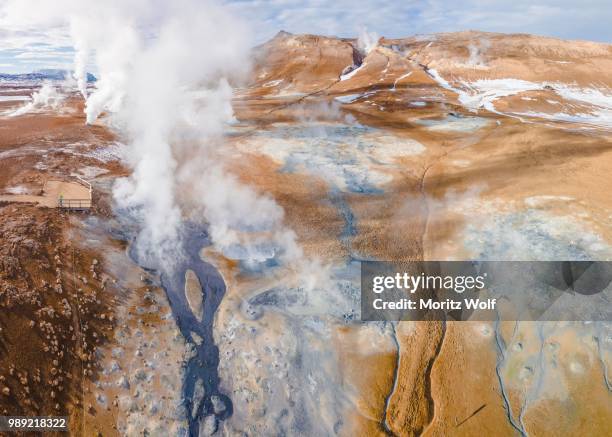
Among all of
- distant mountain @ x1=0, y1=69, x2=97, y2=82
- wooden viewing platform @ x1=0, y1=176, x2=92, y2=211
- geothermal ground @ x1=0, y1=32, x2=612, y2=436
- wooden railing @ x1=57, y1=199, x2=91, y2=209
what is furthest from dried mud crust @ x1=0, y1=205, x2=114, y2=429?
distant mountain @ x1=0, y1=69, x2=97, y2=82

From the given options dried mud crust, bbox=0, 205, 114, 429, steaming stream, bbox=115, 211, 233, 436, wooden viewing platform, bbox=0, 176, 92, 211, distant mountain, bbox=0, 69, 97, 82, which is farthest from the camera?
distant mountain, bbox=0, 69, 97, 82

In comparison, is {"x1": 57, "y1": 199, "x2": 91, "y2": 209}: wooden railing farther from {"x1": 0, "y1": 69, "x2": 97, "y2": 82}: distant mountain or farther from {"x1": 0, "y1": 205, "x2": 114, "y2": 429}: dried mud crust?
{"x1": 0, "y1": 69, "x2": 97, "y2": 82}: distant mountain

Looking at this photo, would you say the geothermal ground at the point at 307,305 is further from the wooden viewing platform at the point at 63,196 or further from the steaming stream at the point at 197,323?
the wooden viewing platform at the point at 63,196

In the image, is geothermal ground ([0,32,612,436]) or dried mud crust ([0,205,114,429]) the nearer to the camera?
dried mud crust ([0,205,114,429])

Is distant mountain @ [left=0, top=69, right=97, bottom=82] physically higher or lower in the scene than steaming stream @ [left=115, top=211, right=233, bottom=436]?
lower

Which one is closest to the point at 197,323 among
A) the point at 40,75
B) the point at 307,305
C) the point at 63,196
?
the point at 307,305

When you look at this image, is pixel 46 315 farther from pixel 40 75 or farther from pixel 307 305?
pixel 40 75

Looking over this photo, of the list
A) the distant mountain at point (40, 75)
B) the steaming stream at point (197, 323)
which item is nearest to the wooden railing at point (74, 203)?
the steaming stream at point (197, 323)
